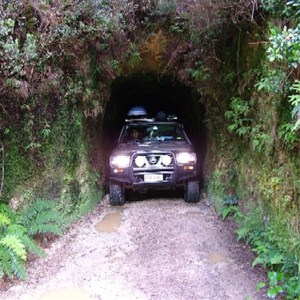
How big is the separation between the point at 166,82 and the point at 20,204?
20.5 feet

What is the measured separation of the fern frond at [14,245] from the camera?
3.90 meters

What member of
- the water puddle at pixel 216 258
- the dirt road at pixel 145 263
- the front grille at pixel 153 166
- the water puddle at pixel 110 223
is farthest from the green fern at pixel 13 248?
the front grille at pixel 153 166

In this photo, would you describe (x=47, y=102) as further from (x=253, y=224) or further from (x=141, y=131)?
(x=253, y=224)

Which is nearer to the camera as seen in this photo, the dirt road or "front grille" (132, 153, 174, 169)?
the dirt road

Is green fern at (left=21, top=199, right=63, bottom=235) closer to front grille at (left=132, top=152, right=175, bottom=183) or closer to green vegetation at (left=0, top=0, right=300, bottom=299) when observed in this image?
green vegetation at (left=0, top=0, right=300, bottom=299)

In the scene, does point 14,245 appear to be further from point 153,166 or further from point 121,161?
point 153,166

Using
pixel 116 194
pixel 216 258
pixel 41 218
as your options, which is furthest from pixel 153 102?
pixel 216 258

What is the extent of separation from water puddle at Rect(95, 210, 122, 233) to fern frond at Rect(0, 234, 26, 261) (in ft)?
6.10

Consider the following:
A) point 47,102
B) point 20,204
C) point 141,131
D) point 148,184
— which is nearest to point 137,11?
point 141,131

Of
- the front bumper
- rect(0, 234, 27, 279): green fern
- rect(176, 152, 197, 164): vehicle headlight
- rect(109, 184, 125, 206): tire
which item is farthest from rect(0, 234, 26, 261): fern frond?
rect(176, 152, 197, 164): vehicle headlight

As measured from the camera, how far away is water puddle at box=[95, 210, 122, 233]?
19.0ft

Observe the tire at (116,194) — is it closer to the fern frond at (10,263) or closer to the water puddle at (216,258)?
the water puddle at (216,258)

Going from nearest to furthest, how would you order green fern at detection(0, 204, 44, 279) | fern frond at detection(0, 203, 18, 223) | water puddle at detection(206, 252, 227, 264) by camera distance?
green fern at detection(0, 204, 44, 279)
water puddle at detection(206, 252, 227, 264)
fern frond at detection(0, 203, 18, 223)

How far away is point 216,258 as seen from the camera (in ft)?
14.9
